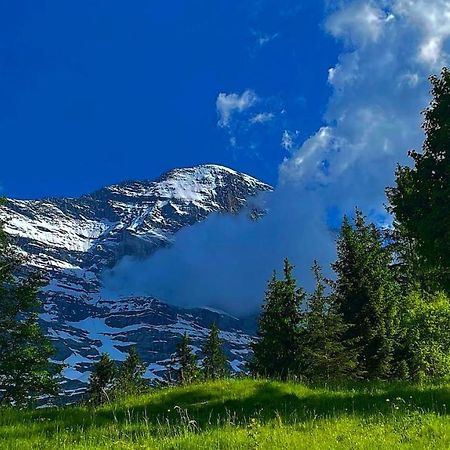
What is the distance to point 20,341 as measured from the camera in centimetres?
3247

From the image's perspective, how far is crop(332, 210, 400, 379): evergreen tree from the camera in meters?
37.4

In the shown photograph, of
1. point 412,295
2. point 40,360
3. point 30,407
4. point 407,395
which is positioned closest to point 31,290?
point 40,360

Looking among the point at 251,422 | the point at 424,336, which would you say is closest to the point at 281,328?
the point at 424,336

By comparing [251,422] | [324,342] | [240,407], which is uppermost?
[324,342]

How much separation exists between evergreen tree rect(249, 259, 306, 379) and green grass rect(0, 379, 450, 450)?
80.0ft

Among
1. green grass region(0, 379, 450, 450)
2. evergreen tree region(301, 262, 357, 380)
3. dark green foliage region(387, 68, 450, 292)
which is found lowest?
green grass region(0, 379, 450, 450)

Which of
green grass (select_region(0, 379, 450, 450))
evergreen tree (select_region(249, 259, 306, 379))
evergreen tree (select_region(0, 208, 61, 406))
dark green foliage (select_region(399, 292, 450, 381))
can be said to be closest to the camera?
green grass (select_region(0, 379, 450, 450))

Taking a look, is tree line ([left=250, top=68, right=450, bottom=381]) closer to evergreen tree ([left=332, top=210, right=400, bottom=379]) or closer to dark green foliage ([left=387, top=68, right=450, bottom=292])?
evergreen tree ([left=332, top=210, right=400, bottom=379])

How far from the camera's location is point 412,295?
42.5m

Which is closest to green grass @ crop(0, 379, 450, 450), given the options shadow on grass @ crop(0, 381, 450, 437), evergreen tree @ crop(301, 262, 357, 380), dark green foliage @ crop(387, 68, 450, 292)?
shadow on grass @ crop(0, 381, 450, 437)

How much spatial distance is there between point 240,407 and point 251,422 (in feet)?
18.1

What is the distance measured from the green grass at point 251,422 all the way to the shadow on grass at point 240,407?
3 centimetres

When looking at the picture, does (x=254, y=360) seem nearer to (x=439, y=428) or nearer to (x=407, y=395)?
(x=407, y=395)

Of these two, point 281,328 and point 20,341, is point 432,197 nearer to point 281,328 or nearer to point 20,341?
point 281,328
